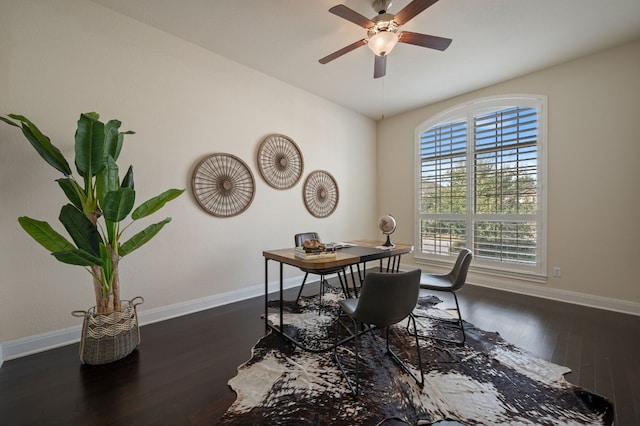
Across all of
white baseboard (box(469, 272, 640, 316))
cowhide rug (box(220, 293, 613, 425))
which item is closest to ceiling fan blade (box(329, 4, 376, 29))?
cowhide rug (box(220, 293, 613, 425))

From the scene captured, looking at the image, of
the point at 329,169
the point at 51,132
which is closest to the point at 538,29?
the point at 329,169

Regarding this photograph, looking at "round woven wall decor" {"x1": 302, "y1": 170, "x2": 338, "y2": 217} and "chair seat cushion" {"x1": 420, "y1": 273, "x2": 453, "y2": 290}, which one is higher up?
"round woven wall decor" {"x1": 302, "y1": 170, "x2": 338, "y2": 217}

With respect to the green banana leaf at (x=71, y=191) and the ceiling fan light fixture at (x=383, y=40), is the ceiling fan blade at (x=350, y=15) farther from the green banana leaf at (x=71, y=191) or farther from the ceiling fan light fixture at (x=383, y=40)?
the green banana leaf at (x=71, y=191)

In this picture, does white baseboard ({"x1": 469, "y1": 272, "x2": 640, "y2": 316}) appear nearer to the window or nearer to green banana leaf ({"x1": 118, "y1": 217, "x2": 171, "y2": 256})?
the window

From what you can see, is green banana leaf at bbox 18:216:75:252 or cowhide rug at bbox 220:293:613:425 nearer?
cowhide rug at bbox 220:293:613:425

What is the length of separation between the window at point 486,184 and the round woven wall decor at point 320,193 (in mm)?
1611

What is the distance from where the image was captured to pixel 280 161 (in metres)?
3.69

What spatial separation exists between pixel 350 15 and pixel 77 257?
8.40ft

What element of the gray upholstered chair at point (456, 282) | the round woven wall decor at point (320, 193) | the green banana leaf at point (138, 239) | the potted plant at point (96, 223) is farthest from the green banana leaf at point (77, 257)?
the round woven wall decor at point (320, 193)

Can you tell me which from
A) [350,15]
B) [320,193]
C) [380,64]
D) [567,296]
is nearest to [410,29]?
[380,64]

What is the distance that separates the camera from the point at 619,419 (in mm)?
1421

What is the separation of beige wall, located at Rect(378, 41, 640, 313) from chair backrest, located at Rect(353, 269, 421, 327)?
296 cm

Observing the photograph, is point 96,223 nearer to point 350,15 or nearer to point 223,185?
point 223,185

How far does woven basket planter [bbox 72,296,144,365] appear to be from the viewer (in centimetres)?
191
